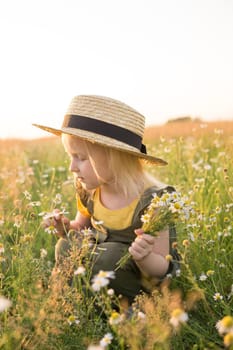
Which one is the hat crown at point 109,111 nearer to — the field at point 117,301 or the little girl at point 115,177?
the little girl at point 115,177

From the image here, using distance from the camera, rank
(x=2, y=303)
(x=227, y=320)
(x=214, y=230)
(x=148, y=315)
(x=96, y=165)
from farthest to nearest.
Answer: (x=214, y=230), (x=96, y=165), (x=148, y=315), (x=2, y=303), (x=227, y=320)

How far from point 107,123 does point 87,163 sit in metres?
0.24

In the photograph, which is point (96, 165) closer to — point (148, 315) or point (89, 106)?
point (89, 106)

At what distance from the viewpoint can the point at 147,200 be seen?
310 centimetres

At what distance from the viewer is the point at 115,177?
10.2ft

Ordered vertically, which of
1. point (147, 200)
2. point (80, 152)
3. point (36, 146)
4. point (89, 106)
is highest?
point (89, 106)

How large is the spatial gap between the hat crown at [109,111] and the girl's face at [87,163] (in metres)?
0.17

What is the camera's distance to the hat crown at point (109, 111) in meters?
3.15

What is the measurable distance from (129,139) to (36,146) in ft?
16.7

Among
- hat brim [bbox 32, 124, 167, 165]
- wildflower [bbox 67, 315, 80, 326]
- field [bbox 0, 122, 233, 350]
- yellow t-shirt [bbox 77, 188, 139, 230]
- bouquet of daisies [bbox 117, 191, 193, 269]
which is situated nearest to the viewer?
field [bbox 0, 122, 233, 350]

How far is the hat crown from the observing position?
3.15 m

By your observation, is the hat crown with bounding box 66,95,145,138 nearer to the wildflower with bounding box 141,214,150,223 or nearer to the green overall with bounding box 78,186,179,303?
the green overall with bounding box 78,186,179,303

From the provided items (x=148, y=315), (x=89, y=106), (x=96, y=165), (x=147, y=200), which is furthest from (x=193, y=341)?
(x=89, y=106)

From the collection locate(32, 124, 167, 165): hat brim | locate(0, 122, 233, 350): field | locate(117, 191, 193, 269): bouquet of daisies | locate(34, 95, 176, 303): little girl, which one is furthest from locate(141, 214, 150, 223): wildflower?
locate(32, 124, 167, 165): hat brim
